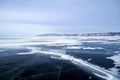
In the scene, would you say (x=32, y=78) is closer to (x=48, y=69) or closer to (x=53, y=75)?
(x=53, y=75)

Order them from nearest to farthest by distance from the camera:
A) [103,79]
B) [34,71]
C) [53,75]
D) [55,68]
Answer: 1. [103,79]
2. [53,75]
3. [34,71]
4. [55,68]

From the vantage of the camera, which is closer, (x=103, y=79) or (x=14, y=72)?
(x=103, y=79)

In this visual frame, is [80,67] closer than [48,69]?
No

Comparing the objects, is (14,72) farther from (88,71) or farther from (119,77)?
(119,77)

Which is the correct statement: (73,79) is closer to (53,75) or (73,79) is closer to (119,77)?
(53,75)

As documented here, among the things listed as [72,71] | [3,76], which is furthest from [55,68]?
[3,76]

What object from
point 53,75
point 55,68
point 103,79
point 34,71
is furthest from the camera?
point 55,68

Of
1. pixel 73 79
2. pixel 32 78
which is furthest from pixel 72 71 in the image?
pixel 32 78

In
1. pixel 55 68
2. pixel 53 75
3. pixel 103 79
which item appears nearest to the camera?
pixel 103 79
